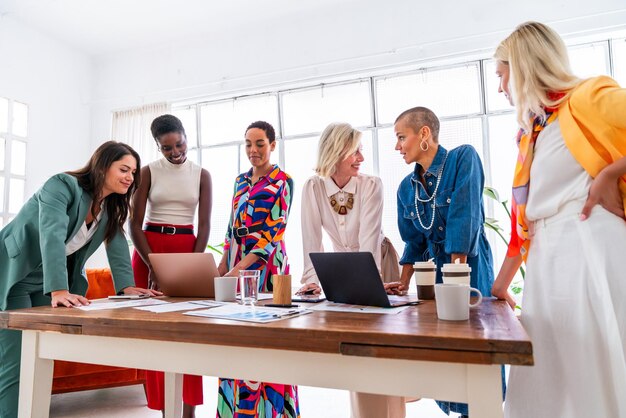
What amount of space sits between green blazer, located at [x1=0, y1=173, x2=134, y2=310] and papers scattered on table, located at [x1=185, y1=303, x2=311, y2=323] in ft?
2.17

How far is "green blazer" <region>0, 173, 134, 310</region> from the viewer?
1614 mm

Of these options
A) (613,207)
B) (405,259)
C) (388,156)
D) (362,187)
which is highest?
(388,156)

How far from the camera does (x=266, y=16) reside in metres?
5.30

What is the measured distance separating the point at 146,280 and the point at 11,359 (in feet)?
2.45

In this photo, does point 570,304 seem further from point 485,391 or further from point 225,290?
point 225,290

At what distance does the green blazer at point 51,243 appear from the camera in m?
1.61

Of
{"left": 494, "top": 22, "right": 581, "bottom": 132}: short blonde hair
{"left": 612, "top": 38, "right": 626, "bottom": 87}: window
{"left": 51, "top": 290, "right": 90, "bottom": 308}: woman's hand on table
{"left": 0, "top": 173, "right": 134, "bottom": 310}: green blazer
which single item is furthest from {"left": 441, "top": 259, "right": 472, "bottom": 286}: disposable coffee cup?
{"left": 612, "top": 38, "right": 626, "bottom": 87}: window

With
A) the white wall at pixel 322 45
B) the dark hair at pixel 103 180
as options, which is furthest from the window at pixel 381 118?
the dark hair at pixel 103 180

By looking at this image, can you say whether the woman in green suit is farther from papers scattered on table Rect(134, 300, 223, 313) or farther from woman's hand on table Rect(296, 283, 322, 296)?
woman's hand on table Rect(296, 283, 322, 296)

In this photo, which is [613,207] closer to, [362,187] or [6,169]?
[362,187]

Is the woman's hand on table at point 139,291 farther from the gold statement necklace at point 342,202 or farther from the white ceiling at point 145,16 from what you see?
the white ceiling at point 145,16

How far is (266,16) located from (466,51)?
2.24 metres

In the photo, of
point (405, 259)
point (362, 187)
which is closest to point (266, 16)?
point (362, 187)

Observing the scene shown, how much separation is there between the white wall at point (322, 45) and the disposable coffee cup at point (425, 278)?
3.77 meters
